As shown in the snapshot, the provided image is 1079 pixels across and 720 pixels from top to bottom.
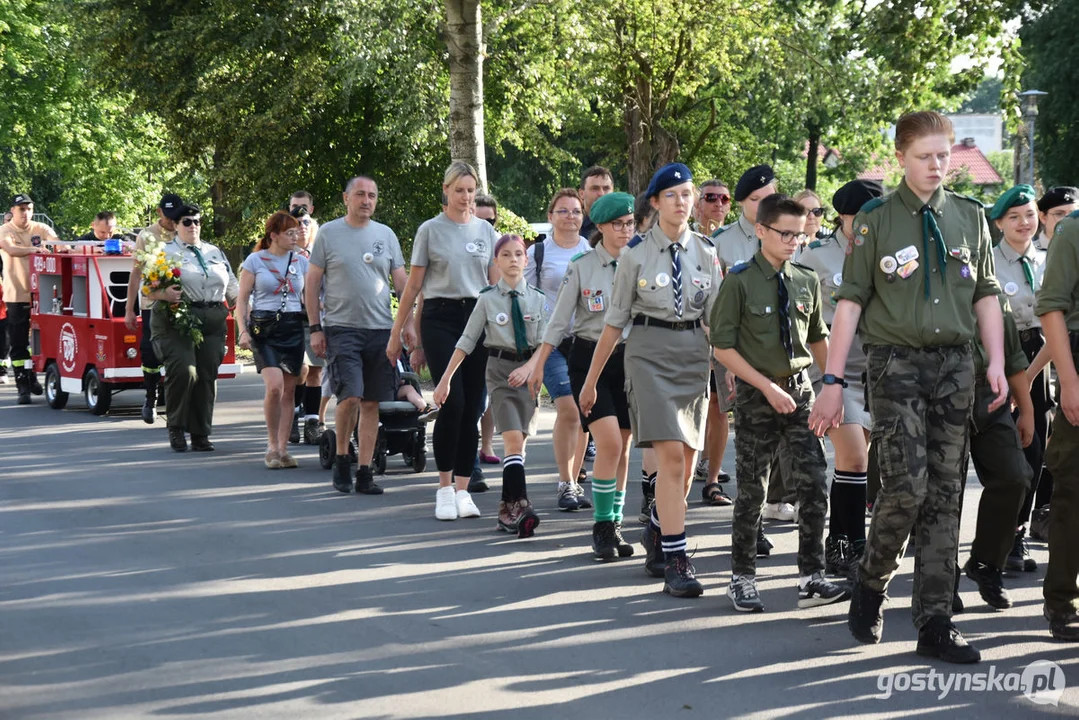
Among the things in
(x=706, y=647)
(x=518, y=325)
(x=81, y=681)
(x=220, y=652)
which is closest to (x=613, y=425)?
(x=518, y=325)

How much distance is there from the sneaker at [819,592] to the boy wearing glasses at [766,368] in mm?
11

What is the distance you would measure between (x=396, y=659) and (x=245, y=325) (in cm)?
652

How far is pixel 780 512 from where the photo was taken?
31.0ft

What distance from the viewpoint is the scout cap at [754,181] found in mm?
8594

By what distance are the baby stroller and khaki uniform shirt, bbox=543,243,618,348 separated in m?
3.04

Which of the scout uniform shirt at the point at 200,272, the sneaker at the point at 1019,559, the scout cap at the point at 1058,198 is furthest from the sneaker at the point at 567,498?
the scout uniform shirt at the point at 200,272

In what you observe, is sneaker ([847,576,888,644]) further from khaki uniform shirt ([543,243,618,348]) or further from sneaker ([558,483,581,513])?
sneaker ([558,483,581,513])

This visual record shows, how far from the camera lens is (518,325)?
9336 mm

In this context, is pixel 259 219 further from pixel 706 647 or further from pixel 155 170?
pixel 706 647

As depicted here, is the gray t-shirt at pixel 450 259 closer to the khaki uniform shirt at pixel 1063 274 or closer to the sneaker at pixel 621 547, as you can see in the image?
the sneaker at pixel 621 547

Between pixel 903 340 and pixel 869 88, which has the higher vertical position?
pixel 869 88

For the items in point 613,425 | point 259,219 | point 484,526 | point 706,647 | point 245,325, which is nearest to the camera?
point 706,647

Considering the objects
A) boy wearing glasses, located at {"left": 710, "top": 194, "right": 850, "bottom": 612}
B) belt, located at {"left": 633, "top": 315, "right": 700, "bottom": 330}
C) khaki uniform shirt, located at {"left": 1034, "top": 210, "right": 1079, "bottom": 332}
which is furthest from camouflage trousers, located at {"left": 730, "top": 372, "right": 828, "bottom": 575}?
khaki uniform shirt, located at {"left": 1034, "top": 210, "right": 1079, "bottom": 332}

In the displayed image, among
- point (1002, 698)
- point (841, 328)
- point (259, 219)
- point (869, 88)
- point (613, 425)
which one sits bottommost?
point (1002, 698)
